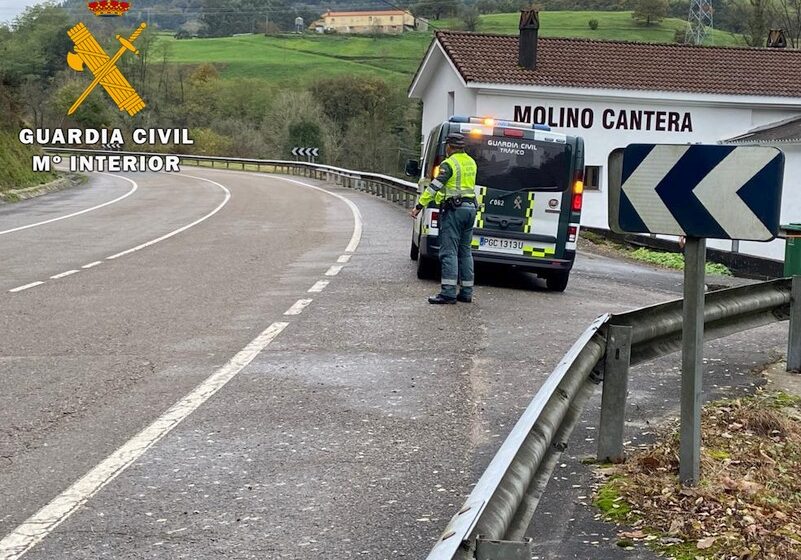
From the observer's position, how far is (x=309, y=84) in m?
91.7

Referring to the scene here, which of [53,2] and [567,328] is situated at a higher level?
[53,2]

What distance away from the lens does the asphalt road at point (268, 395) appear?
16.0 feet

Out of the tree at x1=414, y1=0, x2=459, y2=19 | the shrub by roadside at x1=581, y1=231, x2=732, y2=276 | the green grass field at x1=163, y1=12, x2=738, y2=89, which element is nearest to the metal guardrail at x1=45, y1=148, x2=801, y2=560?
the shrub by roadside at x1=581, y1=231, x2=732, y2=276

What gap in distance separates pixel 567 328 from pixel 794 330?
248 centimetres

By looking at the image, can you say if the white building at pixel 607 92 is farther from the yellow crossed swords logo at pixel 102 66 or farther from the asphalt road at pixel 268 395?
the yellow crossed swords logo at pixel 102 66

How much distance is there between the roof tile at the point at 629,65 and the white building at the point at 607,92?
0.03m

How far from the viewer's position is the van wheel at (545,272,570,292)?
13977 mm

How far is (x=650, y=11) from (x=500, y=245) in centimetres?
7669

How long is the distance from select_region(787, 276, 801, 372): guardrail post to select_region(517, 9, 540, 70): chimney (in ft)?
96.5

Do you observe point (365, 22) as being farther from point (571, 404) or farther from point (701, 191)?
point (701, 191)

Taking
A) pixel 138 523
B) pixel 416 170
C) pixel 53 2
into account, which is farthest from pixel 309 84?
pixel 138 523

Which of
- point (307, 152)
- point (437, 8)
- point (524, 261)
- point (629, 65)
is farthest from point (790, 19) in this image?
point (524, 261)

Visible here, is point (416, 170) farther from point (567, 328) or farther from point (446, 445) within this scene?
point (446, 445)

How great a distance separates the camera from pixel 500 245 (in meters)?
13.8
